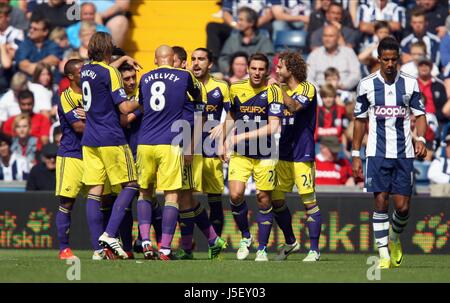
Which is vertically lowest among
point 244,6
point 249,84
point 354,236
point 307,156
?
point 354,236

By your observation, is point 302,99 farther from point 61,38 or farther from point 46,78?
point 61,38

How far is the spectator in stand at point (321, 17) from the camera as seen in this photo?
20609 millimetres

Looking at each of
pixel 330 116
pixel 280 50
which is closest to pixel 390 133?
pixel 330 116

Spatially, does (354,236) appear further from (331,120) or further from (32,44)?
(32,44)

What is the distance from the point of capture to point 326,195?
1703cm

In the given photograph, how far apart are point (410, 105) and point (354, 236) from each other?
197 inches

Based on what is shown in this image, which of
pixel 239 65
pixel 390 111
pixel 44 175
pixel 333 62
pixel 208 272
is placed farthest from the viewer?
pixel 333 62

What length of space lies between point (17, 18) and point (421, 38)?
7.12 meters

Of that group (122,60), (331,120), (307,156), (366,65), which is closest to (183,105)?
(122,60)

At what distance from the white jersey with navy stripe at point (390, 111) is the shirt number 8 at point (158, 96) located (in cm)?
209

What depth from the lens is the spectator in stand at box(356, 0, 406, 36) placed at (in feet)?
67.8

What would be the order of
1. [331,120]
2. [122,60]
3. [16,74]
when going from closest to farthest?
[122,60]
[331,120]
[16,74]

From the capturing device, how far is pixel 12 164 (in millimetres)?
18891

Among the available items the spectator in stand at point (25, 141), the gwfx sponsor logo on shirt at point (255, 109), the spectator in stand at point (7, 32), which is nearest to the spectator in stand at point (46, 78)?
the spectator in stand at point (25, 141)
